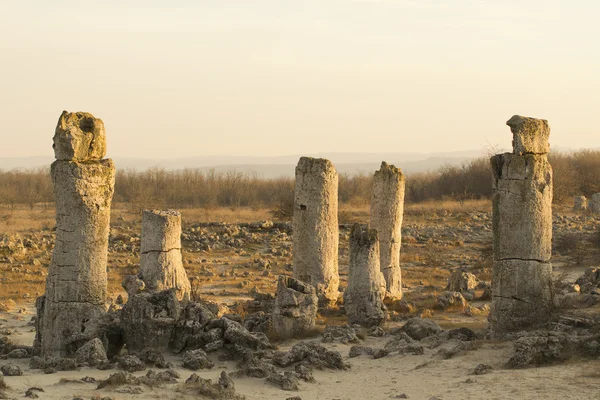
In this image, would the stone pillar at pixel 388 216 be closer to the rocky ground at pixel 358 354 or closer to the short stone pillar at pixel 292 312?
the rocky ground at pixel 358 354

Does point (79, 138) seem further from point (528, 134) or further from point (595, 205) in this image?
point (595, 205)

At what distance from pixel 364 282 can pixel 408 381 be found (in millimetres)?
4359

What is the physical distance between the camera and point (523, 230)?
45.1ft

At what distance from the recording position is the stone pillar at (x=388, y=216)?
18.9 metres

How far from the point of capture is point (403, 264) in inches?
1013

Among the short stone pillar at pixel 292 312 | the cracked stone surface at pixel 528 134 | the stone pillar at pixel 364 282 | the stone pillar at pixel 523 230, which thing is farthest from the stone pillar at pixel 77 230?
the cracked stone surface at pixel 528 134

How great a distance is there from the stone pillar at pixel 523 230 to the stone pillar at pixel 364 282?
269 cm

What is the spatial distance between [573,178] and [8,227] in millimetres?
28032

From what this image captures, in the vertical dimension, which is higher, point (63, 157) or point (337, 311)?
point (63, 157)

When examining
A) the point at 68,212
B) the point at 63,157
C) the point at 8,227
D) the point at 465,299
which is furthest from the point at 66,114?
the point at 8,227

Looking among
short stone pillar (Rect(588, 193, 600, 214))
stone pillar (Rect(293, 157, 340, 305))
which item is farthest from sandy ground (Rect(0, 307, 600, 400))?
short stone pillar (Rect(588, 193, 600, 214))

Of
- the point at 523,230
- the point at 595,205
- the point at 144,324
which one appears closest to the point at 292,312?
the point at 144,324

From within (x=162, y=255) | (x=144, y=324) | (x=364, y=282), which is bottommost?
(x=144, y=324)

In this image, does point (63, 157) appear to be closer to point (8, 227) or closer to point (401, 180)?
point (401, 180)
